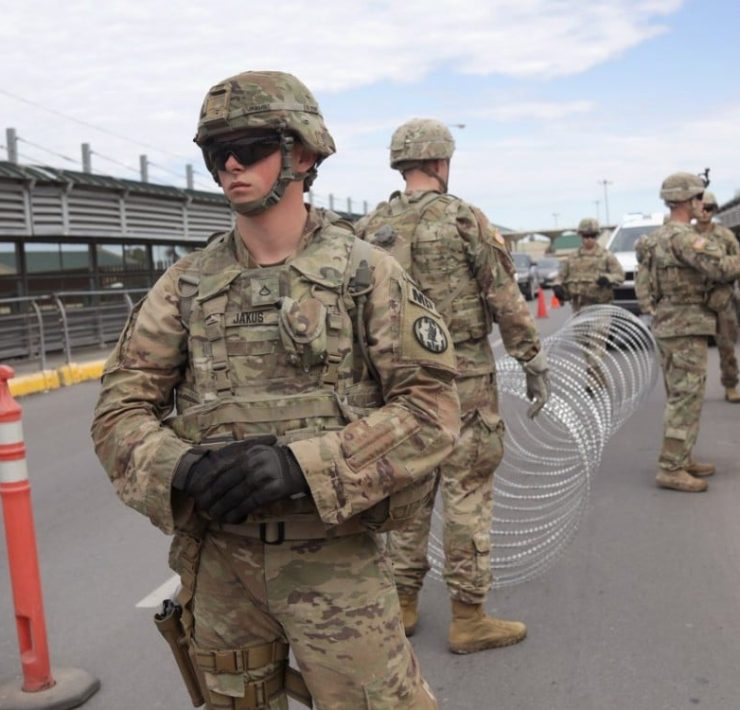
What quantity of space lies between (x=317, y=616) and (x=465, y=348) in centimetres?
219

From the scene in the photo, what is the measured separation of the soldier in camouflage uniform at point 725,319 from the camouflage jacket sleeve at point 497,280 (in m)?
3.30

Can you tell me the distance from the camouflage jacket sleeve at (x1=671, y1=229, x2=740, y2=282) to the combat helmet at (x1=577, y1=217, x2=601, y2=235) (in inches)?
219

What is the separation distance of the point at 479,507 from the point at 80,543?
9.59 ft

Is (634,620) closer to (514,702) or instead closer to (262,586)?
(514,702)

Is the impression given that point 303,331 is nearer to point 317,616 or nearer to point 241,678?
point 317,616

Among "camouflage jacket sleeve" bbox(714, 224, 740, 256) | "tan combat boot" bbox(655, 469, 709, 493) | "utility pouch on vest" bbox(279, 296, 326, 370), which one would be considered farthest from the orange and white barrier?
"camouflage jacket sleeve" bbox(714, 224, 740, 256)

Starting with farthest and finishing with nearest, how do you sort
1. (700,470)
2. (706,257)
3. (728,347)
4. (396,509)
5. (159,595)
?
(728,347)
(700,470)
(706,257)
(159,595)
(396,509)

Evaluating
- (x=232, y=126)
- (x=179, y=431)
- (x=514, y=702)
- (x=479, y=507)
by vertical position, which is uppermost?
(x=232, y=126)

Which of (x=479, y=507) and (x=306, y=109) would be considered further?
(x=479, y=507)

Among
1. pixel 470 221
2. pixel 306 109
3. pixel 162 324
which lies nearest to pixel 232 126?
pixel 306 109

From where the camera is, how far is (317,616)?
Answer: 2424 mm

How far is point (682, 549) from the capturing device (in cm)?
556

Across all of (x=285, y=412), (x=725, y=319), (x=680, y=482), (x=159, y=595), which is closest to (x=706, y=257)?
(x=680, y=482)

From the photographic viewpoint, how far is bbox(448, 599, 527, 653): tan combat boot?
14.2 ft
